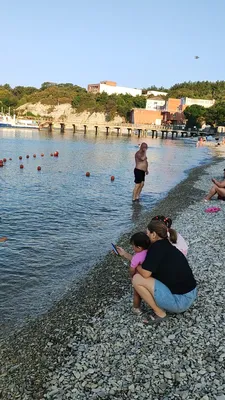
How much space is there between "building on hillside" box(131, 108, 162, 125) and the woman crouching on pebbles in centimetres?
14742

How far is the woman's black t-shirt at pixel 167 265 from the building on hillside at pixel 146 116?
148 m

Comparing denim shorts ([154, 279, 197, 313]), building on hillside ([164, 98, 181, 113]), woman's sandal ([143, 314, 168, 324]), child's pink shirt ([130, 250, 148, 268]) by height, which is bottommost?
woman's sandal ([143, 314, 168, 324])

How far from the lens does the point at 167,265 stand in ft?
17.3

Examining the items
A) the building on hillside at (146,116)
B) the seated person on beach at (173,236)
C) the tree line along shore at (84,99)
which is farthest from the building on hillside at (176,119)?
the seated person on beach at (173,236)

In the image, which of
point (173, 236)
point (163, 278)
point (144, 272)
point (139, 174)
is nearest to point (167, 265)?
point (163, 278)

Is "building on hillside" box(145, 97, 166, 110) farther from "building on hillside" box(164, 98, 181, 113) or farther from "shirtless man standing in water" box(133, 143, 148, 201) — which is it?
"shirtless man standing in water" box(133, 143, 148, 201)

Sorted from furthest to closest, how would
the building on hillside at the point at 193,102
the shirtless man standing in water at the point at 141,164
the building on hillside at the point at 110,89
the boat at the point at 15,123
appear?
the building on hillside at the point at 110,89 < the building on hillside at the point at 193,102 < the boat at the point at 15,123 < the shirtless man standing in water at the point at 141,164

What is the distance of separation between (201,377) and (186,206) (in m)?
11.6

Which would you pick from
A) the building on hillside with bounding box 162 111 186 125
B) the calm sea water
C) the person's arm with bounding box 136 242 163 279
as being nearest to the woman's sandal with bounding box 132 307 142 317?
the person's arm with bounding box 136 242 163 279

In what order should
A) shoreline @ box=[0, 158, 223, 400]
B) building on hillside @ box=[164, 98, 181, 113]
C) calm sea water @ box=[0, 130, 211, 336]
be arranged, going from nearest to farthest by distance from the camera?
shoreline @ box=[0, 158, 223, 400]
calm sea water @ box=[0, 130, 211, 336]
building on hillside @ box=[164, 98, 181, 113]

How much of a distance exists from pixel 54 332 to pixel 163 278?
204 centimetres

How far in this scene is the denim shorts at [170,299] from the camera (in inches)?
210

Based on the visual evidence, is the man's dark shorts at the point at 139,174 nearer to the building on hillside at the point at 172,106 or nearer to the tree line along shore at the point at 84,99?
the building on hillside at the point at 172,106

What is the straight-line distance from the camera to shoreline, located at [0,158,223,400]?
15.5ft
